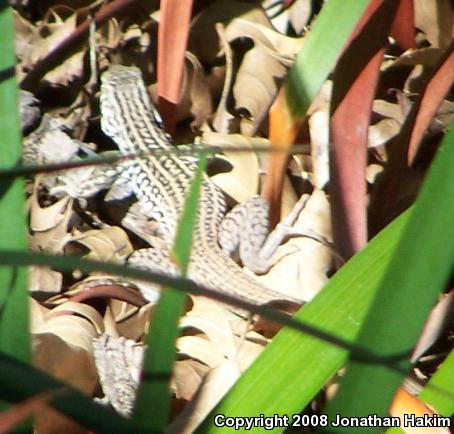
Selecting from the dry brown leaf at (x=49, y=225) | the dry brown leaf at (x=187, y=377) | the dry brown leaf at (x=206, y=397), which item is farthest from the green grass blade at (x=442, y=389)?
the dry brown leaf at (x=49, y=225)

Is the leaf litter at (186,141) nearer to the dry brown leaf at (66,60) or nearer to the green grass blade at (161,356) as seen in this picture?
the dry brown leaf at (66,60)

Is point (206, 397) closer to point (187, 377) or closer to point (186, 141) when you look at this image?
point (187, 377)

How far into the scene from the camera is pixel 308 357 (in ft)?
4.65

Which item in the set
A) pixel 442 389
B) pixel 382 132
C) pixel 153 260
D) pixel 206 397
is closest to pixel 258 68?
pixel 382 132

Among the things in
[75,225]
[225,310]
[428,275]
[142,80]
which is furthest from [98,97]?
[428,275]

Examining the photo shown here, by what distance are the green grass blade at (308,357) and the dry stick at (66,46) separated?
2325mm

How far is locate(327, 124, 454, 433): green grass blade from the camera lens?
1.15m

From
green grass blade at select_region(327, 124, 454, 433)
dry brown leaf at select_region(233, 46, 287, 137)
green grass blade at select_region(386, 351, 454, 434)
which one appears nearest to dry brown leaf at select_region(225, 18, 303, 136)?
dry brown leaf at select_region(233, 46, 287, 137)

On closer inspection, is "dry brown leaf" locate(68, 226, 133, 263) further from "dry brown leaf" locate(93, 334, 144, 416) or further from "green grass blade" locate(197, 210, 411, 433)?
"green grass blade" locate(197, 210, 411, 433)

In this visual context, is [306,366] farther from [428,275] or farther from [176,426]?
[176,426]

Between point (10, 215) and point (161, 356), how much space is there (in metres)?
0.40

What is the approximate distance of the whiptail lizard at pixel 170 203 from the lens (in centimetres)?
304

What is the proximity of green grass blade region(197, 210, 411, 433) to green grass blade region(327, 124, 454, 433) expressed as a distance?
0.76 ft

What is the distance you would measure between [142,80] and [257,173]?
0.83 m
